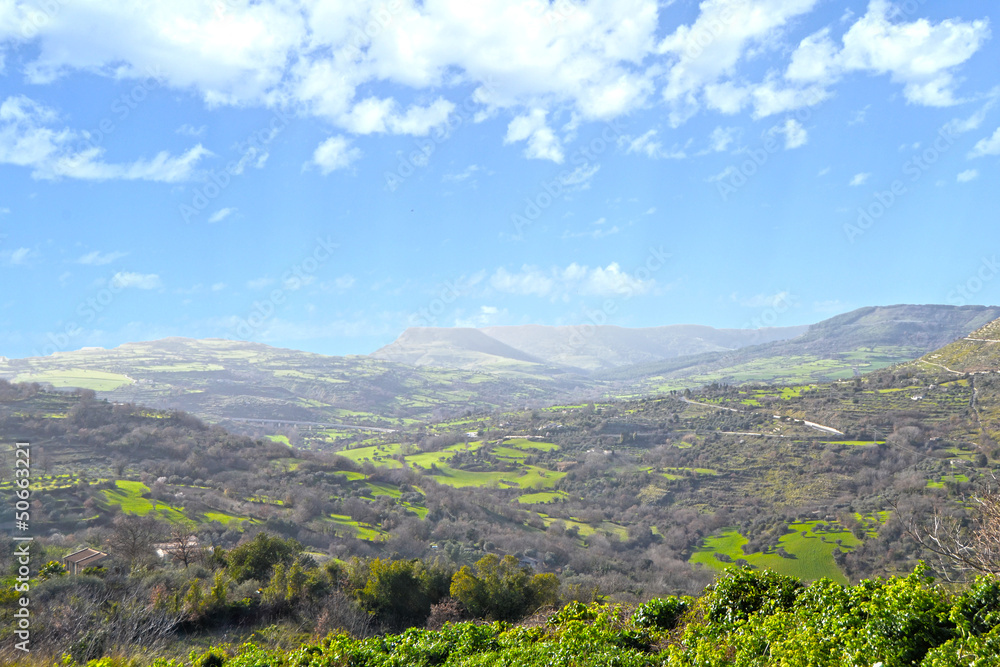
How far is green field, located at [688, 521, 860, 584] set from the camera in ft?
116

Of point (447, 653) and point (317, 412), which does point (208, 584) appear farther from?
point (317, 412)

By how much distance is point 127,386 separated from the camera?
136375 mm

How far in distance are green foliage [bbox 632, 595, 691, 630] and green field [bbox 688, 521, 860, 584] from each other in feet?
80.8

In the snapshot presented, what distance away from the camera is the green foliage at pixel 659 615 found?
11766mm

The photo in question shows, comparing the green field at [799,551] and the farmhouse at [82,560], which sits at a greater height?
the farmhouse at [82,560]

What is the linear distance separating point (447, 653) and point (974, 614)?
9183 mm

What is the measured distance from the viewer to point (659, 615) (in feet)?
39.1

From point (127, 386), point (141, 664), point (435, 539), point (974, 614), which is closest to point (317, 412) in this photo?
point (127, 386)

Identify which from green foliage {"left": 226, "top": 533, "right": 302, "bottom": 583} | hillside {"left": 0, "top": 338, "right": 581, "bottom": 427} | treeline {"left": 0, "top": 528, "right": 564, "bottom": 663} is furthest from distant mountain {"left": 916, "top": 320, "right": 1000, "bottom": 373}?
hillside {"left": 0, "top": 338, "right": 581, "bottom": 427}

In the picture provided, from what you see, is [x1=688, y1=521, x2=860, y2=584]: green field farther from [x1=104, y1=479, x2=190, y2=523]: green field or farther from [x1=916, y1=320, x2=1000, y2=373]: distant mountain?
[x1=916, y1=320, x2=1000, y2=373]: distant mountain

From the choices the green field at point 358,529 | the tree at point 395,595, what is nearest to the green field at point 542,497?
the green field at point 358,529

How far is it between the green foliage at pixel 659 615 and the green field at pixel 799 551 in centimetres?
2463

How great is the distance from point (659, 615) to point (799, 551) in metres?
33.7

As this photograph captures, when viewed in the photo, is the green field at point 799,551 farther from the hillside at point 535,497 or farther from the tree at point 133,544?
the tree at point 133,544
